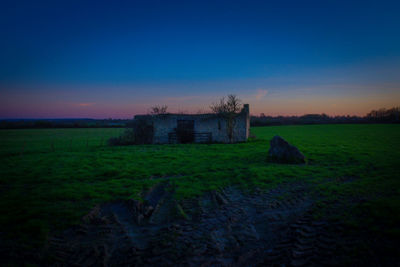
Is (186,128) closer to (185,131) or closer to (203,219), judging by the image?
(185,131)

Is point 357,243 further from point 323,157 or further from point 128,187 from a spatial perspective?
point 323,157

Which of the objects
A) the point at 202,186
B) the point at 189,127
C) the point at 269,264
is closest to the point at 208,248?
the point at 269,264

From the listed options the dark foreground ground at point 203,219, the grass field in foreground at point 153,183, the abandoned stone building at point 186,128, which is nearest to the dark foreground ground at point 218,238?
the dark foreground ground at point 203,219

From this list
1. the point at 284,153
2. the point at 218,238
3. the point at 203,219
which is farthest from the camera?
the point at 284,153

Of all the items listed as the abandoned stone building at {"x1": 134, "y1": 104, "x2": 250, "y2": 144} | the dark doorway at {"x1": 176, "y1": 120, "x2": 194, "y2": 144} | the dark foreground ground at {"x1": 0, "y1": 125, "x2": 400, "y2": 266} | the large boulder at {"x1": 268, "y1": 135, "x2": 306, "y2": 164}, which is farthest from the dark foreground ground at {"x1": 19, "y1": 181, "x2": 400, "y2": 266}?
the dark doorway at {"x1": 176, "y1": 120, "x2": 194, "y2": 144}

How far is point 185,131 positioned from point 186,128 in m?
0.44

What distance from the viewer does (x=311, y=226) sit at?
16.1 ft

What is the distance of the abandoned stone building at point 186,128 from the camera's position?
25422 millimetres

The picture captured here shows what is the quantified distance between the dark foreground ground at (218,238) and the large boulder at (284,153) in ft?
21.1

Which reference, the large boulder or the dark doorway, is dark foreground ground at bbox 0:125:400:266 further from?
the dark doorway

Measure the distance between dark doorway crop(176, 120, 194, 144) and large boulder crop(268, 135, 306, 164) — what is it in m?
13.8

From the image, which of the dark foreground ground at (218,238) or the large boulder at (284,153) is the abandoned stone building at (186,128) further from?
the dark foreground ground at (218,238)

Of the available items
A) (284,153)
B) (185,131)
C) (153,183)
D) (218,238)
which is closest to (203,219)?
(218,238)

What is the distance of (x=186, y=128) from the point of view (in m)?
25.8
